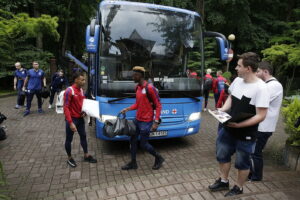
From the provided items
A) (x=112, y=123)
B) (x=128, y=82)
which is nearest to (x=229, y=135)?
(x=112, y=123)

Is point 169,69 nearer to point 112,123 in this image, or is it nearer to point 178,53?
point 178,53

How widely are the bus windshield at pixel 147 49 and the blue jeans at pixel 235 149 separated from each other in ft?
6.61

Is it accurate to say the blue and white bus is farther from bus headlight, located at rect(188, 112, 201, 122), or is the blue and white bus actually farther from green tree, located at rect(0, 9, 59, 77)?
green tree, located at rect(0, 9, 59, 77)

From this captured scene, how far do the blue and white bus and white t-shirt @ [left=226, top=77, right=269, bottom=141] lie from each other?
2107 mm

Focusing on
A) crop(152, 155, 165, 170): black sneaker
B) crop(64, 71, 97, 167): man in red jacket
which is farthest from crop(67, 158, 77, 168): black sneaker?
crop(152, 155, 165, 170): black sneaker

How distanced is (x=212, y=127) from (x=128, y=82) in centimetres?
392

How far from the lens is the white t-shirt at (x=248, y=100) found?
2.80m

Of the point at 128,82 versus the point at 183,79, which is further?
the point at 183,79

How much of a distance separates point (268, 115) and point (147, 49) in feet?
9.09

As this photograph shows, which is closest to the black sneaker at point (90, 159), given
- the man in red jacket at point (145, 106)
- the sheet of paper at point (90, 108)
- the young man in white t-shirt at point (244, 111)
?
the sheet of paper at point (90, 108)

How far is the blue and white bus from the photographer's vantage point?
4902mm

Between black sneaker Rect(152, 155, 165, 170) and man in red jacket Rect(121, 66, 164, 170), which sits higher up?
man in red jacket Rect(121, 66, 164, 170)

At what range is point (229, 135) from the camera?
321 centimetres

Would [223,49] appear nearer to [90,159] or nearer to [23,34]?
[90,159]
